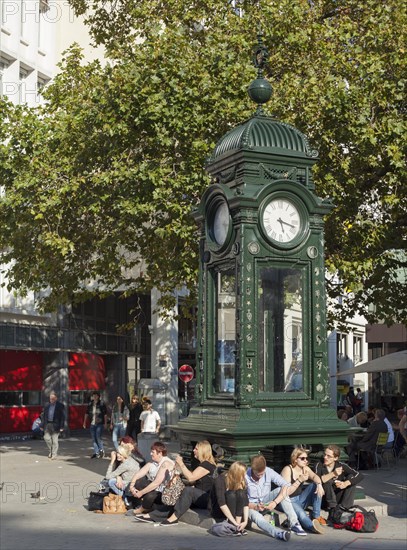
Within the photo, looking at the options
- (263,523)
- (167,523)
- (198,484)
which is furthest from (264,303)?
(167,523)

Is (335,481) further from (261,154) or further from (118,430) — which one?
(118,430)

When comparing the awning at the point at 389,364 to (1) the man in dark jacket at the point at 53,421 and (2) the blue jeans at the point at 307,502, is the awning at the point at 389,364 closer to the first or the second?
(1) the man in dark jacket at the point at 53,421

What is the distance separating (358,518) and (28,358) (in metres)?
24.5

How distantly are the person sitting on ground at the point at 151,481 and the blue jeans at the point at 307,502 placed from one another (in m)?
1.90

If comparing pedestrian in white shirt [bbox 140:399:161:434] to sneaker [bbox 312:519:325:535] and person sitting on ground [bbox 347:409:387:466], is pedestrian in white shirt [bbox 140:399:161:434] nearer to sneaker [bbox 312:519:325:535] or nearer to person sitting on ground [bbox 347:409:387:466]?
person sitting on ground [bbox 347:409:387:466]

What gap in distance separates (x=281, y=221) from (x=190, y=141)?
7609 mm

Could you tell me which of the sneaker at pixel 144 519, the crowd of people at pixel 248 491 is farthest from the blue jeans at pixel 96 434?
the sneaker at pixel 144 519

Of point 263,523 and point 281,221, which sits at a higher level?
point 281,221

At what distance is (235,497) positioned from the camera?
11.9 meters

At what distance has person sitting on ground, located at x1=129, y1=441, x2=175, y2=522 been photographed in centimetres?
1339

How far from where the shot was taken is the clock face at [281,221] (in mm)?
13008

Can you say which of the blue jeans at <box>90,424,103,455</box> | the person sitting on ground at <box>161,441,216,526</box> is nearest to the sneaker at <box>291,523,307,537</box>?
the person sitting on ground at <box>161,441,216,526</box>

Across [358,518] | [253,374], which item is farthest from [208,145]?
[358,518]

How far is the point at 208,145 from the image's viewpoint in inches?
795
